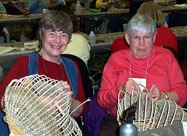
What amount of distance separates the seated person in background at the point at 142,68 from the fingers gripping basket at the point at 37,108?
2.59ft

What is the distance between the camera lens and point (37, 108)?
1.62m

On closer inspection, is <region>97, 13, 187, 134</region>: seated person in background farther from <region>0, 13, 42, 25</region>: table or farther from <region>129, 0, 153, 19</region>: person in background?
<region>129, 0, 153, 19</region>: person in background

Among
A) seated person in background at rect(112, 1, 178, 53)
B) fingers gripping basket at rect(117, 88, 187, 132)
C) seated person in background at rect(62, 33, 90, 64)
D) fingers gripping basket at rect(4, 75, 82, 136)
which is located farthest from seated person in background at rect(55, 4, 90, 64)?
fingers gripping basket at rect(4, 75, 82, 136)

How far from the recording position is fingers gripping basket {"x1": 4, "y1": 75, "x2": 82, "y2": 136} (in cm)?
161

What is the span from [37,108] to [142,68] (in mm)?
1157

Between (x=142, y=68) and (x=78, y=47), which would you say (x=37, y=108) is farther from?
(x=78, y=47)

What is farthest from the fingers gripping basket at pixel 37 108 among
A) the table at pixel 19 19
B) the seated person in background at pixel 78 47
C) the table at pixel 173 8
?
the table at pixel 173 8

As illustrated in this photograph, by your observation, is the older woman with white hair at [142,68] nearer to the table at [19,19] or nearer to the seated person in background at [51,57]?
the seated person in background at [51,57]

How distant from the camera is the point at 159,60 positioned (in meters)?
2.64

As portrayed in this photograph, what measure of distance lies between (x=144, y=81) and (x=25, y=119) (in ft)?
3.72

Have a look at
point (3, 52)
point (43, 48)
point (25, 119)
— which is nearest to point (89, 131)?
point (43, 48)

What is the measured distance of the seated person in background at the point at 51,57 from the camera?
2229 mm

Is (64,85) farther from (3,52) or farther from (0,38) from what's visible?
(0,38)

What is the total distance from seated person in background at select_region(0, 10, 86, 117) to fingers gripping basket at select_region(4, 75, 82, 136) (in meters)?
0.46
